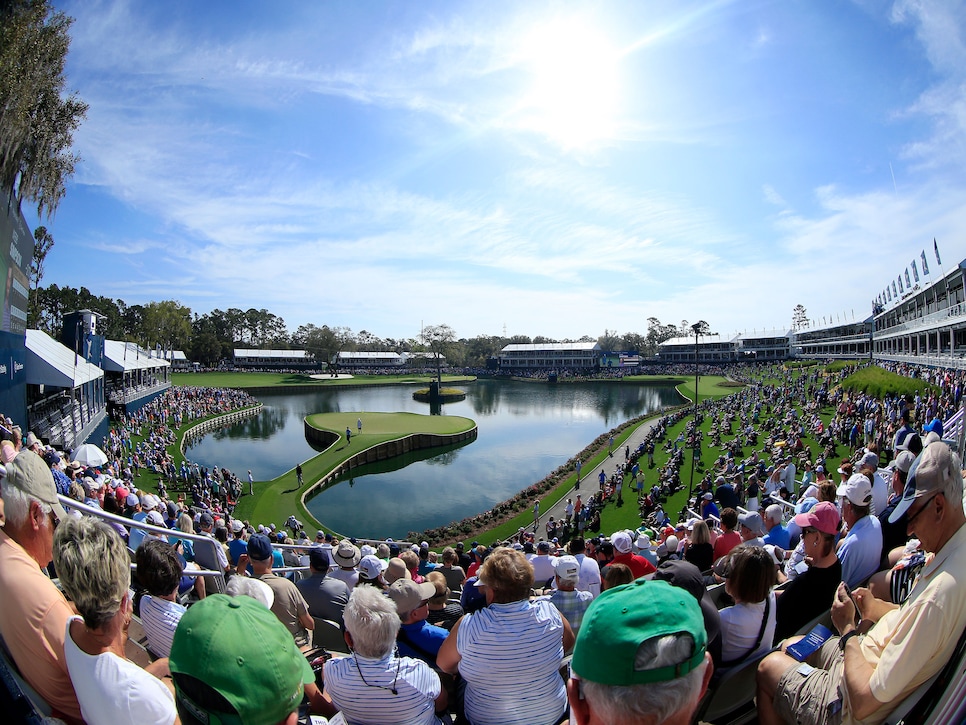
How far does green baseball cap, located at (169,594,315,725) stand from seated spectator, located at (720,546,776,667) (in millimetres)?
2395

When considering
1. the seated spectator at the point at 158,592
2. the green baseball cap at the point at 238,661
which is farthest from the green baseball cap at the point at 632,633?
the seated spectator at the point at 158,592

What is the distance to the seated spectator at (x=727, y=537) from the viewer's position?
5.69 metres

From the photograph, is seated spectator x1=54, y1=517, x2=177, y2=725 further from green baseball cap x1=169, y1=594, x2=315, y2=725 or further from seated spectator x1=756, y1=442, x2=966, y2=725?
seated spectator x1=756, y1=442, x2=966, y2=725

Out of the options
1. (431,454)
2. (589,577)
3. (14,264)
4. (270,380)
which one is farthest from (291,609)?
(270,380)

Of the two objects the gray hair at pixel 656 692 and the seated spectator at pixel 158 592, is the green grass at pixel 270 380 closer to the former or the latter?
the seated spectator at pixel 158 592

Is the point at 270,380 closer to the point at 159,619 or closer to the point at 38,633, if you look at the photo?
the point at 159,619

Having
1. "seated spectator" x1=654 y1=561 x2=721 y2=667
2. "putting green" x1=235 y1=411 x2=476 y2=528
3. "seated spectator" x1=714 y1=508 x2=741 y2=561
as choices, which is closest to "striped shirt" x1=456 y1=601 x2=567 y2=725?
"seated spectator" x1=654 y1=561 x2=721 y2=667

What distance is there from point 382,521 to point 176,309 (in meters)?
71.7

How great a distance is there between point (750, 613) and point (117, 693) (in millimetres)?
3019

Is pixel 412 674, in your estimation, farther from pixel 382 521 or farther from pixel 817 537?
pixel 382 521

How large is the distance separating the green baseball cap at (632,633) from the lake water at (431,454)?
18.0 metres

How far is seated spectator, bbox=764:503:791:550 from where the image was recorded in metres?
5.96

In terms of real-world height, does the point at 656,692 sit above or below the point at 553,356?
below

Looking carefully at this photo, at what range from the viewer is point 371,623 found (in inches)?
88.7
